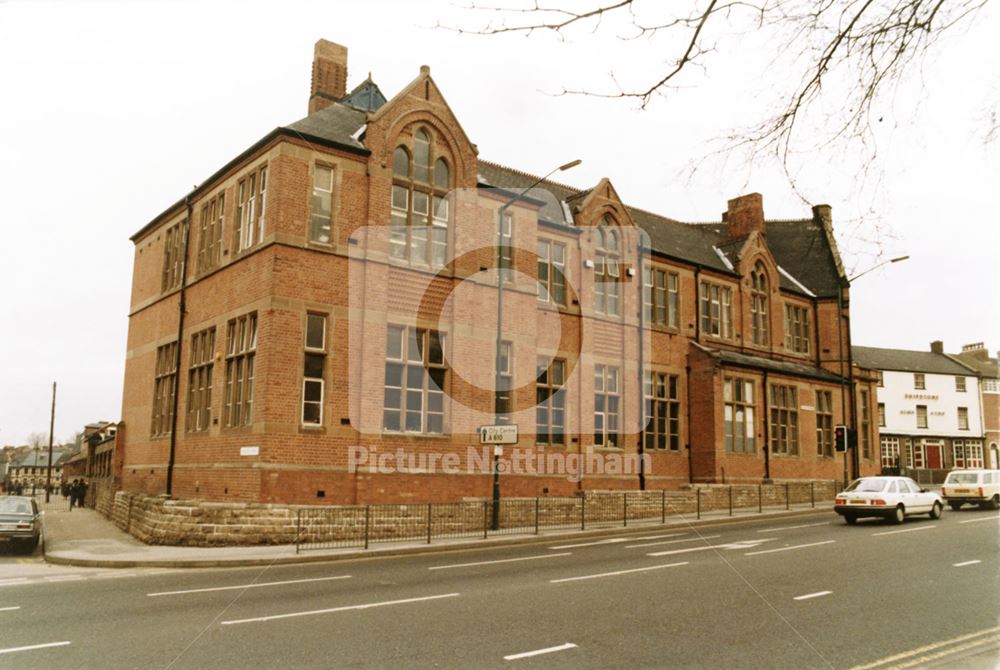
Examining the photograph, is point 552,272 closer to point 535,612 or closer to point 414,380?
point 414,380

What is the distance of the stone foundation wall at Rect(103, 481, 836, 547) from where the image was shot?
1959 cm

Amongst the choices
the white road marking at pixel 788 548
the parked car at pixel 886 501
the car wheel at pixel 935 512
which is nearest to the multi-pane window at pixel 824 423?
the car wheel at pixel 935 512

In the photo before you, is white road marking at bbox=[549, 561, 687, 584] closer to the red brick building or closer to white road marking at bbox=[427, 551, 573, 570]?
white road marking at bbox=[427, 551, 573, 570]

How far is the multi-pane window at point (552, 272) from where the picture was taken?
2889cm

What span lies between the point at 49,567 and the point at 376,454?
332 inches

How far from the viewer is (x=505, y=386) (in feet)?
86.4

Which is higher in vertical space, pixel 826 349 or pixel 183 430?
pixel 826 349

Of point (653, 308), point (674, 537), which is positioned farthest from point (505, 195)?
point (674, 537)

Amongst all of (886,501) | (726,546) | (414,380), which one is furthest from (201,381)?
(886,501)

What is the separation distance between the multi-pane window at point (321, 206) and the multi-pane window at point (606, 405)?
1264 cm

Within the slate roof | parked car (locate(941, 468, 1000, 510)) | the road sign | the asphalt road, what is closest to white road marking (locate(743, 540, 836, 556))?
the asphalt road

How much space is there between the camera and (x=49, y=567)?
17438 millimetres

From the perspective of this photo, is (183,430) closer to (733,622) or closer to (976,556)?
(733,622)

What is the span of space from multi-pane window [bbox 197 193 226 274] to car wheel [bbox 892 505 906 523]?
75.9ft
